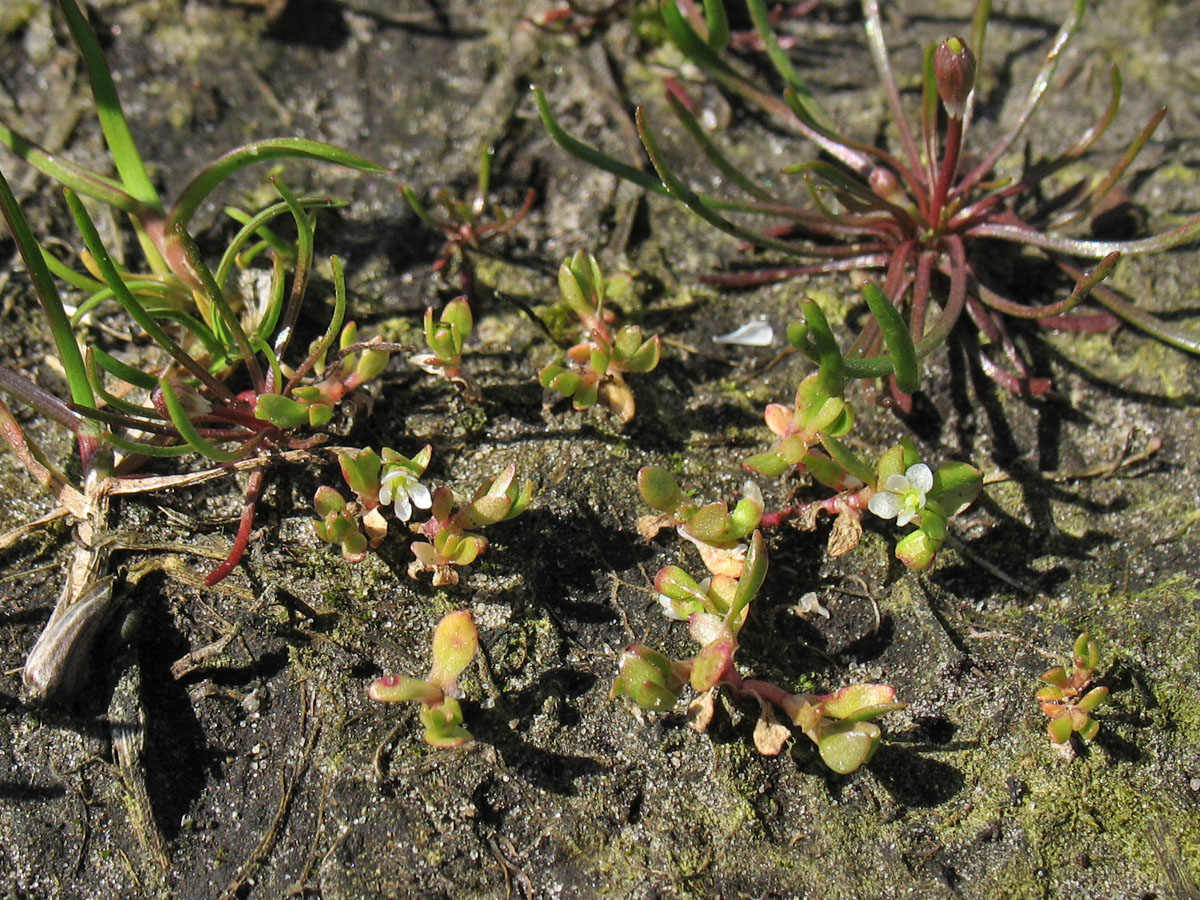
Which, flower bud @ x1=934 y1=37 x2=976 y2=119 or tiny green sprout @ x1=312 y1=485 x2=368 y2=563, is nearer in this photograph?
tiny green sprout @ x1=312 y1=485 x2=368 y2=563

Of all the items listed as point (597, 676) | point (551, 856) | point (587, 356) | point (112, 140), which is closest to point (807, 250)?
point (587, 356)

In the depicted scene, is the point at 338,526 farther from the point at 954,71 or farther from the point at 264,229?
the point at 954,71

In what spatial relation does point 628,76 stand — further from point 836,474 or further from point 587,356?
point 836,474

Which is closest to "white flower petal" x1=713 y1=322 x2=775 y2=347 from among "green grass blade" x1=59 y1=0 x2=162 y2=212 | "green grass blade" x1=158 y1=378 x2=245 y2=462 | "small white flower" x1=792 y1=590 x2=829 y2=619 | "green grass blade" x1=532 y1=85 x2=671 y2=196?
"green grass blade" x1=532 y1=85 x2=671 y2=196

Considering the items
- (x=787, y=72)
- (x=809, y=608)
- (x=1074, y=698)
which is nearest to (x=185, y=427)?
(x=809, y=608)

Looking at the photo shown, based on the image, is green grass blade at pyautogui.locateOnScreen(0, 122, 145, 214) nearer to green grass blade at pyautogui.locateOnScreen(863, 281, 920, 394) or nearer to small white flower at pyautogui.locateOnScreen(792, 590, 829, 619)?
green grass blade at pyautogui.locateOnScreen(863, 281, 920, 394)

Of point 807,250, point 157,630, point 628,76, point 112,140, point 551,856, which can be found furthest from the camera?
point 628,76
